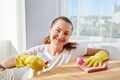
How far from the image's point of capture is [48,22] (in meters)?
1.87

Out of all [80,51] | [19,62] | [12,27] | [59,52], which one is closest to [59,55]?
[59,52]

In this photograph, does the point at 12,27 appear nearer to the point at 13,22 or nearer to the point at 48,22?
the point at 13,22

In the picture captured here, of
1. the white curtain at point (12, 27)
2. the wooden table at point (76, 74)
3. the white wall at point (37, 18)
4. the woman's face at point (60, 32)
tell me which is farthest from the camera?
the white wall at point (37, 18)

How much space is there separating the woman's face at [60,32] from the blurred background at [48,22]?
0.42 m

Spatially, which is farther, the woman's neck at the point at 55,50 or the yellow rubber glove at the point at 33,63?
the woman's neck at the point at 55,50

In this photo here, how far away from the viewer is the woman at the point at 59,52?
1.21 m

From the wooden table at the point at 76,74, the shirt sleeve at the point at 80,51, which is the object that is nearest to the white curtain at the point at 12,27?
the shirt sleeve at the point at 80,51

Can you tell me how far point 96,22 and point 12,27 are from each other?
667mm

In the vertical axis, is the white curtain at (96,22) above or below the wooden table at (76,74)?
above

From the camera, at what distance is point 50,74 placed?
1035 mm

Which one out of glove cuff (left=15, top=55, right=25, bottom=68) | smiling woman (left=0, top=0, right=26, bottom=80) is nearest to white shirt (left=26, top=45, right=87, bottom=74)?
glove cuff (left=15, top=55, right=25, bottom=68)

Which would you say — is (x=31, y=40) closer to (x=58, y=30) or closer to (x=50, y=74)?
(x=58, y=30)

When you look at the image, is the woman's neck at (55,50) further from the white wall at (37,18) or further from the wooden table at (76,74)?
the white wall at (37,18)

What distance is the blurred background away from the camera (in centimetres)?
164
